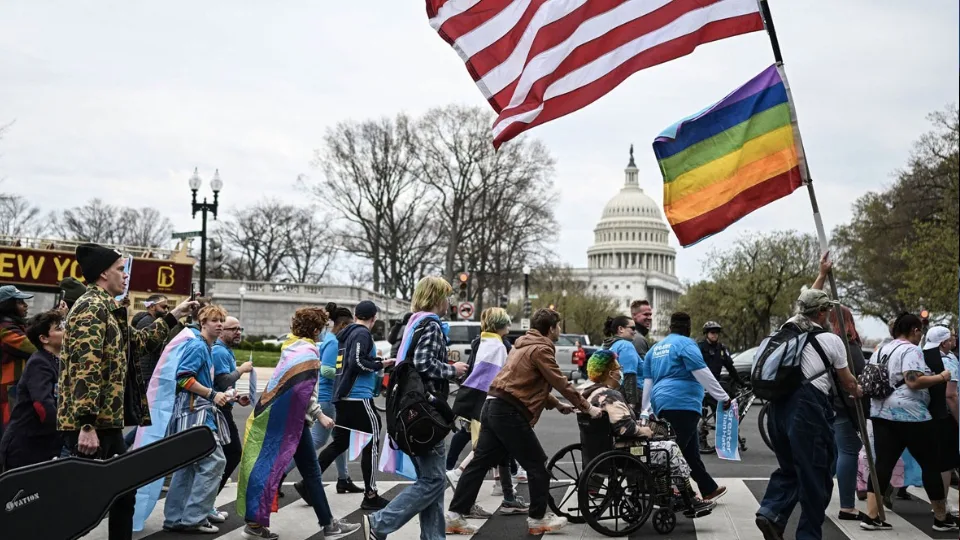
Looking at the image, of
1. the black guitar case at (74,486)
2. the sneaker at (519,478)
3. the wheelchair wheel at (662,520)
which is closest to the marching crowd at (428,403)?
the wheelchair wheel at (662,520)

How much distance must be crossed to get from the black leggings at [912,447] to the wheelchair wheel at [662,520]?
1624mm

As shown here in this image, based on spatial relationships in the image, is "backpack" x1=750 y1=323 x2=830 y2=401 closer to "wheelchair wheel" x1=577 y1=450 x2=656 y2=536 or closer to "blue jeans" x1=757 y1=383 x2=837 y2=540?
"blue jeans" x1=757 y1=383 x2=837 y2=540

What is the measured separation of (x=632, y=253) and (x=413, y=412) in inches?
6158

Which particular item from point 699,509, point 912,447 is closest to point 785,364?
point 699,509

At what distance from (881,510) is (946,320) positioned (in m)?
42.0

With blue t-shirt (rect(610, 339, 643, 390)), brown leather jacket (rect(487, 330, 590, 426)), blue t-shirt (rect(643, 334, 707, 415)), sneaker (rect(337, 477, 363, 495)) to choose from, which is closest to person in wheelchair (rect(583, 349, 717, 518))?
blue t-shirt (rect(643, 334, 707, 415))

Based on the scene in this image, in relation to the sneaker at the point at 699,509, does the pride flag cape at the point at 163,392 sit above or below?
above

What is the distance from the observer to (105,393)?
5855mm

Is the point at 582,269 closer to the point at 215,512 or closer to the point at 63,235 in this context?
the point at 63,235

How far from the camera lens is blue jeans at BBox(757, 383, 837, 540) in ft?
22.5

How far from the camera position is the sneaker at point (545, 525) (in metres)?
7.99

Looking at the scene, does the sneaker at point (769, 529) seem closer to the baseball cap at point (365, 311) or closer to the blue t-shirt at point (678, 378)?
the blue t-shirt at point (678, 378)

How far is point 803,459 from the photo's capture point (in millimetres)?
6898

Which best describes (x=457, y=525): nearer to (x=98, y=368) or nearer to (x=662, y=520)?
(x=662, y=520)
